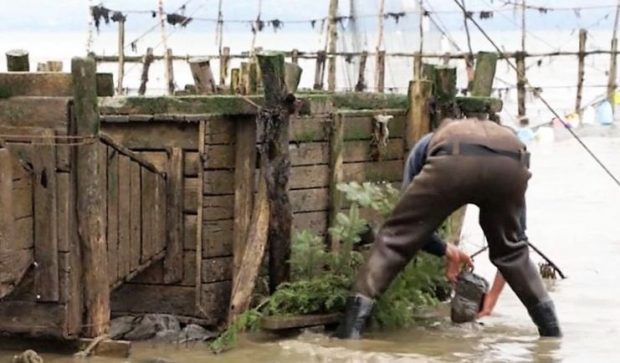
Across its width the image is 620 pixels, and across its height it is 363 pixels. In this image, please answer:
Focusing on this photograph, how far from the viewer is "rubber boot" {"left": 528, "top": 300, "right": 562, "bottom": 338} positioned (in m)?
8.36

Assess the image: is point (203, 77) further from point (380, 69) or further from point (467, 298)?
point (380, 69)

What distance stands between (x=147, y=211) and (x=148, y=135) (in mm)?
556

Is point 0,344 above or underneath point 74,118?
underneath

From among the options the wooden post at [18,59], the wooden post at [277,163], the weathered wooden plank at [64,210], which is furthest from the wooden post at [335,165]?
the weathered wooden plank at [64,210]

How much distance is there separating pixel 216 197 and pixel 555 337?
242 cm

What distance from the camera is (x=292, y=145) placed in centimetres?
889

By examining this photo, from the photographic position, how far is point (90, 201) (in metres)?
7.48

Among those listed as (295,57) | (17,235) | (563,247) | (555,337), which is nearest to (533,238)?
(563,247)

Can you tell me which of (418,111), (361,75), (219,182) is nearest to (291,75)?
(219,182)

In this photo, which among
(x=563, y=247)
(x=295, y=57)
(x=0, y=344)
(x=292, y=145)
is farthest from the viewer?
(x=295, y=57)

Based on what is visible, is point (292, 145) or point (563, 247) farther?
point (563, 247)

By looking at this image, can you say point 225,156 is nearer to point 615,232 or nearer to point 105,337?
point 105,337

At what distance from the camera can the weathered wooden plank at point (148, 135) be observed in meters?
8.59

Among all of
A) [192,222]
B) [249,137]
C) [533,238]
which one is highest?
[249,137]
